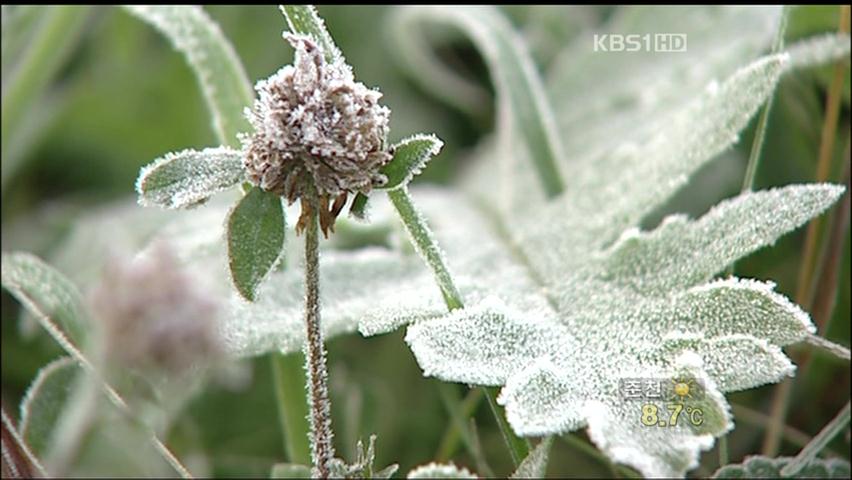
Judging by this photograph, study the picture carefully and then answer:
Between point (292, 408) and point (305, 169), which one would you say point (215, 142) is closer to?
point (292, 408)

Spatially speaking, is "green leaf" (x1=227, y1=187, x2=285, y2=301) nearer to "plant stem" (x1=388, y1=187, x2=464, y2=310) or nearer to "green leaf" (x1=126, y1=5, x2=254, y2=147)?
"plant stem" (x1=388, y1=187, x2=464, y2=310)

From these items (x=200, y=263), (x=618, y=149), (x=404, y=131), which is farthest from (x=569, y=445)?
(x=404, y=131)

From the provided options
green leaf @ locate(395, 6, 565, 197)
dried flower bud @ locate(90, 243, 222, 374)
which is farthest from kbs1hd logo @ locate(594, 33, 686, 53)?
dried flower bud @ locate(90, 243, 222, 374)

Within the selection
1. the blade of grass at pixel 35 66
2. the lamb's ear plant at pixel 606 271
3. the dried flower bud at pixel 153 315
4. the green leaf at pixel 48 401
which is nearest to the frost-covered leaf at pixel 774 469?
the lamb's ear plant at pixel 606 271

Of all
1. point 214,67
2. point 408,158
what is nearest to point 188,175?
point 408,158

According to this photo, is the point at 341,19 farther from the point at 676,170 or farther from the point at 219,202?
the point at 676,170

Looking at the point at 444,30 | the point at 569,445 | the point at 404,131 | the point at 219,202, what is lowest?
the point at 569,445
